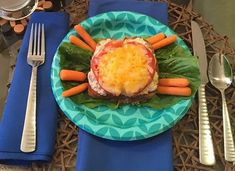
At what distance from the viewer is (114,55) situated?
29.8 inches

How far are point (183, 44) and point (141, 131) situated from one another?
0.24 m

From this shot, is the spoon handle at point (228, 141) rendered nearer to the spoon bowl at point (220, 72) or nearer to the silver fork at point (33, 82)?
the spoon bowl at point (220, 72)

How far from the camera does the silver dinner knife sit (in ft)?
2.56

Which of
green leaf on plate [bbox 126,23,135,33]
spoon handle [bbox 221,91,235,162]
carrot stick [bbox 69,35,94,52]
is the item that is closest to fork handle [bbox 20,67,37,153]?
carrot stick [bbox 69,35,94,52]

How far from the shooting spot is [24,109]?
2.65 feet

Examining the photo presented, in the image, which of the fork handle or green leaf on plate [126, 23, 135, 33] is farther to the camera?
green leaf on plate [126, 23, 135, 33]

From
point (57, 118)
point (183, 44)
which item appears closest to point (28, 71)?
point (57, 118)

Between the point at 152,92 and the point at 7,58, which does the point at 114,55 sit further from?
the point at 7,58

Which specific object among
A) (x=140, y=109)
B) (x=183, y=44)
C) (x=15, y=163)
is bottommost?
(x=15, y=163)

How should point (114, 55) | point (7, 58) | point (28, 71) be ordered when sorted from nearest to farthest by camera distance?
point (114, 55) → point (28, 71) → point (7, 58)

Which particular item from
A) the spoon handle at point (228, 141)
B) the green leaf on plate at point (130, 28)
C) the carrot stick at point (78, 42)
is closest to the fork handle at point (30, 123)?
the carrot stick at point (78, 42)

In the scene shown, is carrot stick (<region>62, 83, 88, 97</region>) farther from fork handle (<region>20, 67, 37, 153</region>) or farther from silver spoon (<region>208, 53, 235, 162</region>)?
silver spoon (<region>208, 53, 235, 162</region>)

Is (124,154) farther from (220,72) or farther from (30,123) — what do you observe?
(220,72)

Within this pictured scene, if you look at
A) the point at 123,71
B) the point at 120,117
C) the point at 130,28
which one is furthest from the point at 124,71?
the point at 130,28
